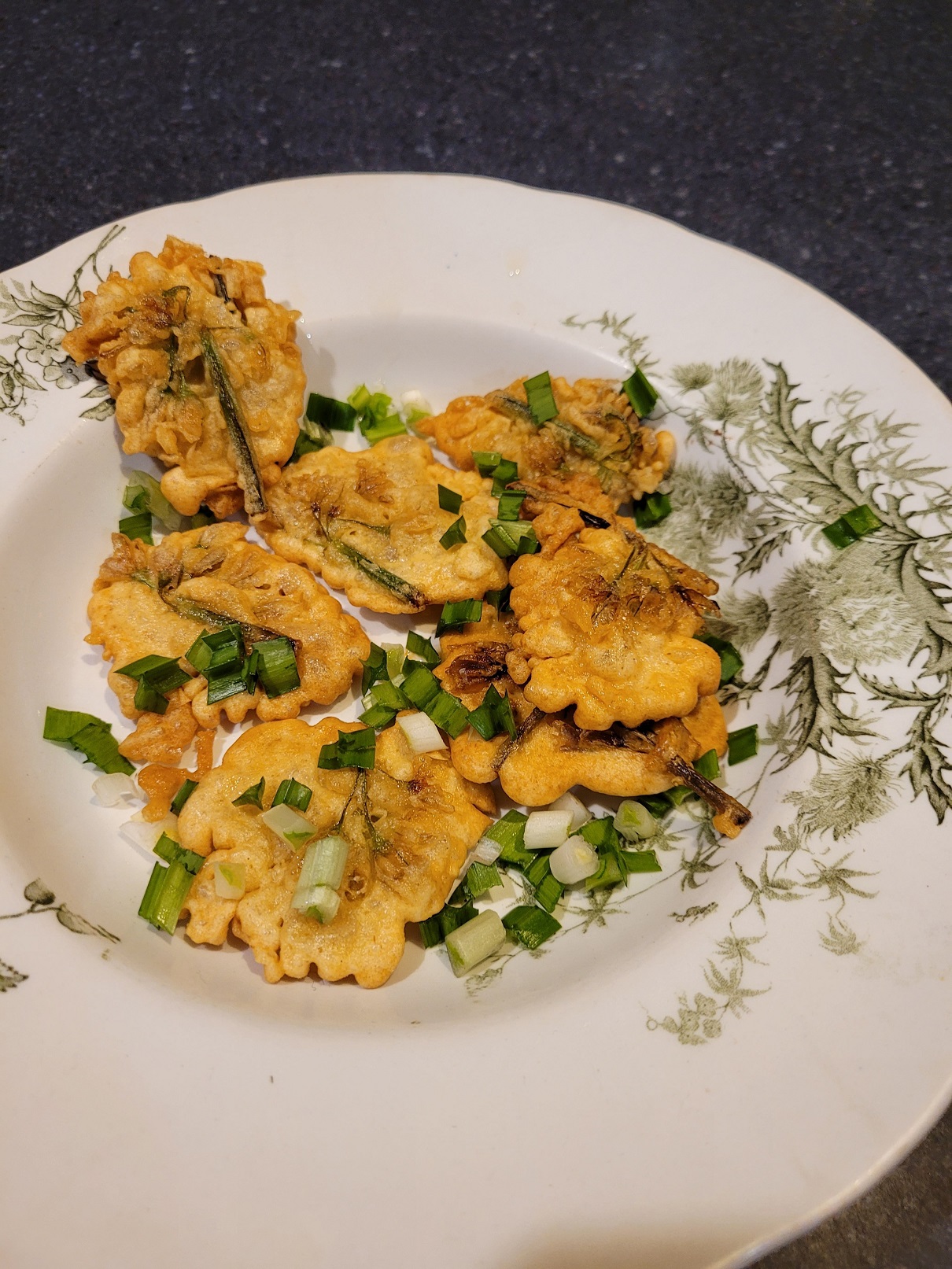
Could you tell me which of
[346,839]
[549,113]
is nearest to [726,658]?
[346,839]

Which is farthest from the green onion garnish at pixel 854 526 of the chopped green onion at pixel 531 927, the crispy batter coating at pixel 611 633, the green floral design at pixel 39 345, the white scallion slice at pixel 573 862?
the green floral design at pixel 39 345

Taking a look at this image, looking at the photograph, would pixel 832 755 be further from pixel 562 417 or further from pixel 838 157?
pixel 838 157

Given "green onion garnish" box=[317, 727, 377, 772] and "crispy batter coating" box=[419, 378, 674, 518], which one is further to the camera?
"crispy batter coating" box=[419, 378, 674, 518]

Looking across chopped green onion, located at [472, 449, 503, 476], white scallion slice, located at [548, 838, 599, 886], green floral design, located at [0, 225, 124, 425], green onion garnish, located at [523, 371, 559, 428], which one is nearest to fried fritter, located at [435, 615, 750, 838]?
white scallion slice, located at [548, 838, 599, 886]

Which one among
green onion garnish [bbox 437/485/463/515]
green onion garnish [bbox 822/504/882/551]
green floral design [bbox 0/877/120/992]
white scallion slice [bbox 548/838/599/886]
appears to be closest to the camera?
green floral design [bbox 0/877/120/992]

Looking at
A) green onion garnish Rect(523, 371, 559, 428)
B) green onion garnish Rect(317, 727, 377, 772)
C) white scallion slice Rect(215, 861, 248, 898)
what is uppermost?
green onion garnish Rect(523, 371, 559, 428)

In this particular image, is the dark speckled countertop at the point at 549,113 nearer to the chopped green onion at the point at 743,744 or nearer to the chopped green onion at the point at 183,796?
the chopped green onion at the point at 743,744

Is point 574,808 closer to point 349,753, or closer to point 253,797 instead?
point 349,753

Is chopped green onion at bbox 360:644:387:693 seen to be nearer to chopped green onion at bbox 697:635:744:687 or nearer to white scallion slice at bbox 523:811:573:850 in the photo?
white scallion slice at bbox 523:811:573:850
